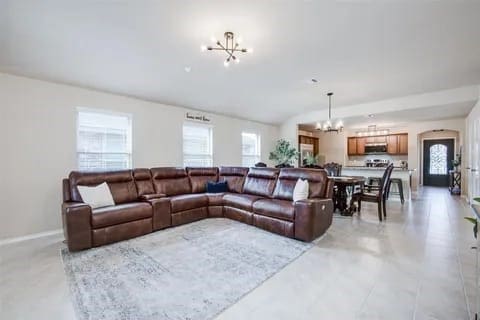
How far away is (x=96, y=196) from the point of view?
3416mm

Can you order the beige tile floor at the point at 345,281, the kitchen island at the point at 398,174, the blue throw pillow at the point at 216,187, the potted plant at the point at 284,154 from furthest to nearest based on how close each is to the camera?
the potted plant at the point at 284,154 → the kitchen island at the point at 398,174 → the blue throw pillow at the point at 216,187 → the beige tile floor at the point at 345,281

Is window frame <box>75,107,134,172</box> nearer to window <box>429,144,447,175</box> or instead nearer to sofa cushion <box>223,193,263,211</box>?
sofa cushion <box>223,193,263,211</box>

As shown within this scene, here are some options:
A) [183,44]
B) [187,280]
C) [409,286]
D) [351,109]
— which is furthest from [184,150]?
[409,286]

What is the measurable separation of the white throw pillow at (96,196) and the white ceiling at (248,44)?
181cm

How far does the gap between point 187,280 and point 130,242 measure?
1.44 m

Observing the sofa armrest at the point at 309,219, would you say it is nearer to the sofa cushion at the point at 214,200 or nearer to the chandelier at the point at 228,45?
the sofa cushion at the point at 214,200

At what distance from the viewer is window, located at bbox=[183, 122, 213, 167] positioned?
580cm

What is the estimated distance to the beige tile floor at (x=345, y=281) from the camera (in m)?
1.77

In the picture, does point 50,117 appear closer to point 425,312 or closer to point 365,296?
point 365,296

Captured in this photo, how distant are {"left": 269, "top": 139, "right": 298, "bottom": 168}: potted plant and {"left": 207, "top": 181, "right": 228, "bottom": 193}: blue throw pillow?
9.57 ft

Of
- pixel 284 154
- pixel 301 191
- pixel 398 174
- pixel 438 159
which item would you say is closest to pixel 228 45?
pixel 301 191

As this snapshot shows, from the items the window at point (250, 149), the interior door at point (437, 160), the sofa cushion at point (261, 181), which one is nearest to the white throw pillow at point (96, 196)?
the sofa cushion at point (261, 181)

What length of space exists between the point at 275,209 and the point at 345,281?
1.49m

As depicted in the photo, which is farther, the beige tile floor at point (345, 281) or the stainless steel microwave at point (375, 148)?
the stainless steel microwave at point (375, 148)
